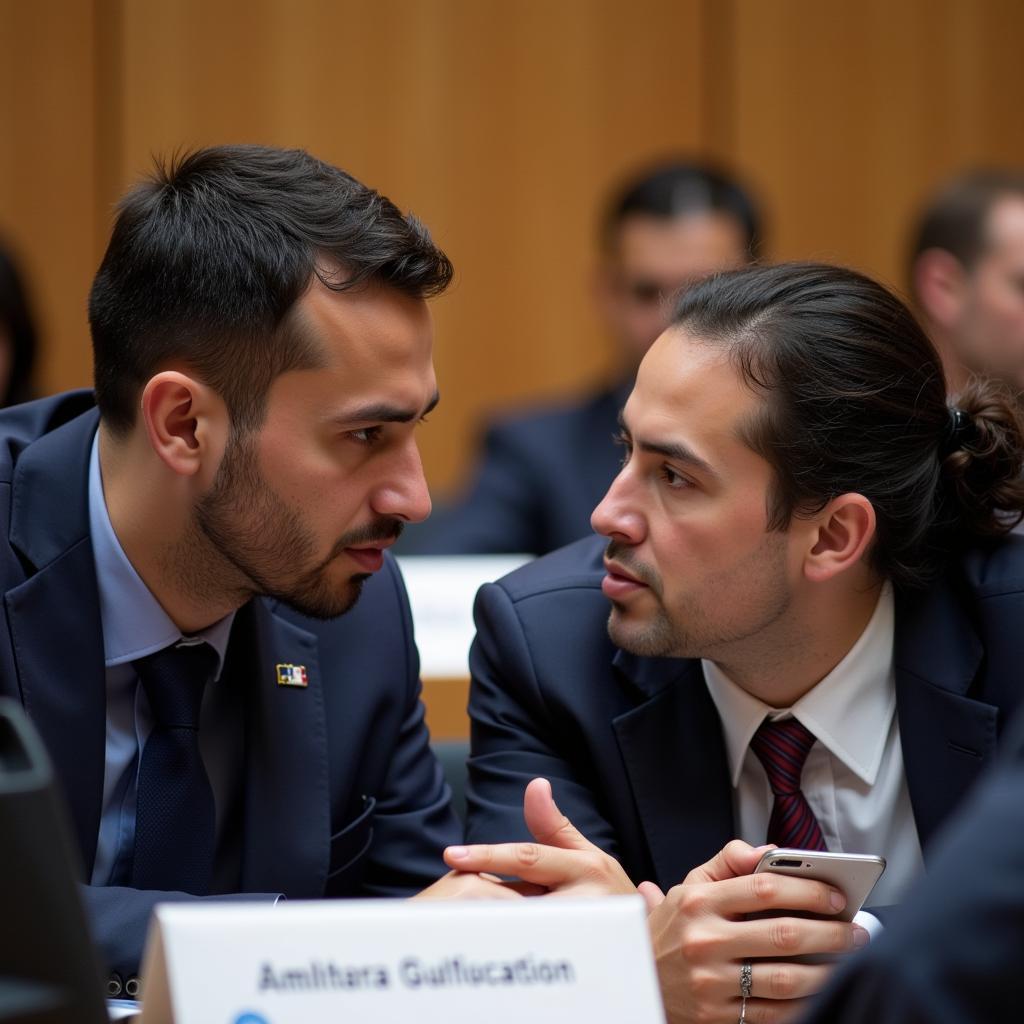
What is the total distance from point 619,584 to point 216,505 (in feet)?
1.76

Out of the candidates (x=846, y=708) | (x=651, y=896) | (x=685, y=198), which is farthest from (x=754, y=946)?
(x=685, y=198)

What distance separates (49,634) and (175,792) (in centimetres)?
24

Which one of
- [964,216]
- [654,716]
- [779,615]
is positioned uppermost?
[964,216]

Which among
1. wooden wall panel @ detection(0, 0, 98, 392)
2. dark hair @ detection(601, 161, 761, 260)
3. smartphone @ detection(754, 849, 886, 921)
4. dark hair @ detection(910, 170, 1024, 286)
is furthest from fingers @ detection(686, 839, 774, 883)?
wooden wall panel @ detection(0, 0, 98, 392)

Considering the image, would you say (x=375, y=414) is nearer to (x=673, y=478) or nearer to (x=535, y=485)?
(x=673, y=478)

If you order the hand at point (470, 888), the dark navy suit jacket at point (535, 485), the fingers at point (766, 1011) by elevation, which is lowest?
the dark navy suit jacket at point (535, 485)

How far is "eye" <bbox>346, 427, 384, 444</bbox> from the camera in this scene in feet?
5.98

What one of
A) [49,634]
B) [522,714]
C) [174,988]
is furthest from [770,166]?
[174,988]

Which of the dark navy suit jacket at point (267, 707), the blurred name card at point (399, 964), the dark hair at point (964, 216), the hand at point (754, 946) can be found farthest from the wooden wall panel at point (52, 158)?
the blurred name card at point (399, 964)

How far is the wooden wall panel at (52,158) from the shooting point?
4816 mm

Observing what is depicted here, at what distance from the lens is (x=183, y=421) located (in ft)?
6.00

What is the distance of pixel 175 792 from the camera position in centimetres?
176

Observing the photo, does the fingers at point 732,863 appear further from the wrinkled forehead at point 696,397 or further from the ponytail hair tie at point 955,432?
the ponytail hair tie at point 955,432

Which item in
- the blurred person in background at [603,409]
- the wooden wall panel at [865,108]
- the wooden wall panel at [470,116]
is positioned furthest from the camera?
the wooden wall panel at [865,108]
